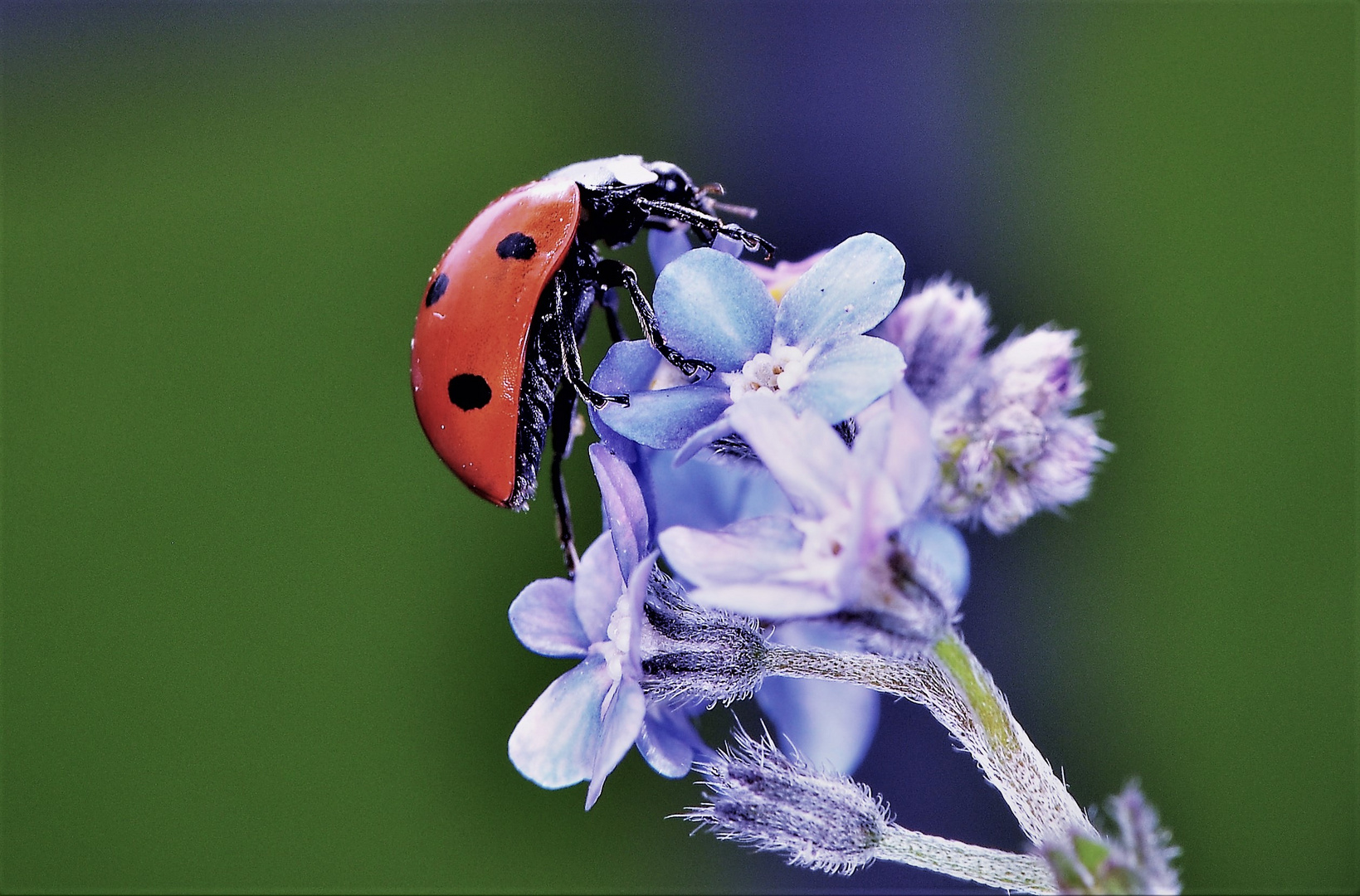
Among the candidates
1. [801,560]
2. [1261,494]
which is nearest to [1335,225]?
[1261,494]

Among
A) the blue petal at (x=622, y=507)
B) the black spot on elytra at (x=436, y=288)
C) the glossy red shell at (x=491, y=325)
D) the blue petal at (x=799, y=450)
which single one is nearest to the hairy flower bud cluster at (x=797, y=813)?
the blue petal at (x=622, y=507)

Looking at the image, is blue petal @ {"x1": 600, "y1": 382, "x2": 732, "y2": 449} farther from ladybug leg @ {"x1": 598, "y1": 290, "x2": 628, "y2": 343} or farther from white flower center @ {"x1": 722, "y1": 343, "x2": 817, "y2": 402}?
ladybug leg @ {"x1": 598, "y1": 290, "x2": 628, "y2": 343}

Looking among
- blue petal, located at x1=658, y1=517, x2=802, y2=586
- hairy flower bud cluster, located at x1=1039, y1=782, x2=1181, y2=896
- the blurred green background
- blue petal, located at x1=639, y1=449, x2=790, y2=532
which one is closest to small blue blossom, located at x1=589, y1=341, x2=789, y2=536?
blue petal, located at x1=639, y1=449, x2=790, y2=532

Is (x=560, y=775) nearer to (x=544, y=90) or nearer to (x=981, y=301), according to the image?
(x=981, y=301)

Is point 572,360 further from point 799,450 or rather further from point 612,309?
point 799,450

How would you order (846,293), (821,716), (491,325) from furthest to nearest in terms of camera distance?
(821,716) < (491,325) < (846,293)

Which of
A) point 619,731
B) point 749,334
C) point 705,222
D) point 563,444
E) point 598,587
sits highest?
point 705,222

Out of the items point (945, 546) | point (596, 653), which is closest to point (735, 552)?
point (596, 653)

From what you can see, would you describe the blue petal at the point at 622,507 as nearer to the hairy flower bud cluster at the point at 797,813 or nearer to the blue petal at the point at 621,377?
the blue petal at the point at 621,377
